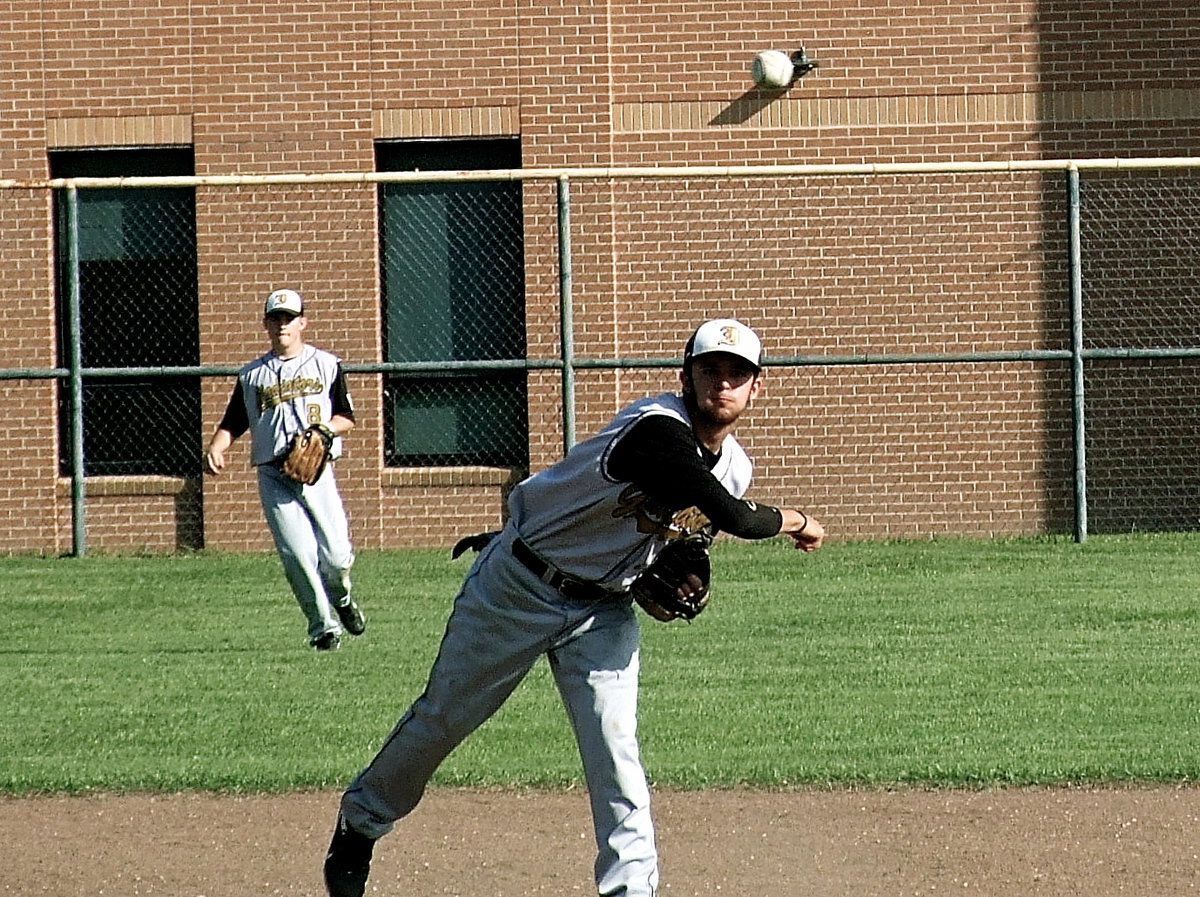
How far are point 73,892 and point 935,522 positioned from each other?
36.2ft

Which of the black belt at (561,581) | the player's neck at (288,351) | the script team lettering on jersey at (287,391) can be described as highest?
the player's neck at (288,351)

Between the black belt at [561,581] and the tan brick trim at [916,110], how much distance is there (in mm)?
11606

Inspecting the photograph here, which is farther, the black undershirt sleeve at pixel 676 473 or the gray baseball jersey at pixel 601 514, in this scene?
the gray baseball jersey at pixel 601 514

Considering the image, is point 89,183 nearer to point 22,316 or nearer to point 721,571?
point 22,316

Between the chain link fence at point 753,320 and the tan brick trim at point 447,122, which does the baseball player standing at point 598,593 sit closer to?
the chain link fence at point 753,320

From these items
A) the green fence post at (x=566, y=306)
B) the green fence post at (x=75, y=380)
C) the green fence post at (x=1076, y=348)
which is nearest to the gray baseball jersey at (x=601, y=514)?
the green fence post at (x=566, y=306)

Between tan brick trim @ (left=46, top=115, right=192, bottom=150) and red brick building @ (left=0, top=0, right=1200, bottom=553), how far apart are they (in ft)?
0.07

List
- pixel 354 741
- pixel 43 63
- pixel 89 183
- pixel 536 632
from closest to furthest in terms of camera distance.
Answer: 1. pixel 536 632
2. pixel 354 741
3. pixel 89 183
4. pixel 43 63

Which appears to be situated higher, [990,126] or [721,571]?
[990,126]

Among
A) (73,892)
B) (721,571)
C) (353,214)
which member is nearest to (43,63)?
(353,214)

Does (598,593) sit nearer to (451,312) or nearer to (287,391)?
(287,391)

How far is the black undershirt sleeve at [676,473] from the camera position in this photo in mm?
5016

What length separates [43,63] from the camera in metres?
16.8

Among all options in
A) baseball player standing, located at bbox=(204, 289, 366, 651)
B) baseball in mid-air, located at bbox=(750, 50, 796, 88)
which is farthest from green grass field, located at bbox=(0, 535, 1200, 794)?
baseball in mid-air, located at bbox=(750, 50, 796, 88)
